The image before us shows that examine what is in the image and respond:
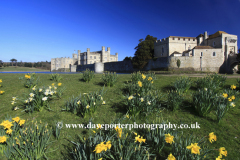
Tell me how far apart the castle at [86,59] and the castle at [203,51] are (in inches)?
1092

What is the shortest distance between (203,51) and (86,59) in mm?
42942

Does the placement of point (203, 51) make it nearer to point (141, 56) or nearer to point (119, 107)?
point (141, 56)

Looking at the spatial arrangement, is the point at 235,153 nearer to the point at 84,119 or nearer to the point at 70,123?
the point at 84,119

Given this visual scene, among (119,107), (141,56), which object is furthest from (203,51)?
(119,107)

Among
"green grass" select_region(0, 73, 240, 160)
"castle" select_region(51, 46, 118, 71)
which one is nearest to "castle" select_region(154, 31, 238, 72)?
"green grass" select_region(0, 73, 240, 160)

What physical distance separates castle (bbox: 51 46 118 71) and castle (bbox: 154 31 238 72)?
27.7 m

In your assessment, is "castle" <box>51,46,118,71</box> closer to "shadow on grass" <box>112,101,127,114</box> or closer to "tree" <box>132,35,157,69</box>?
"tree" <box>132,35,157,69</box>

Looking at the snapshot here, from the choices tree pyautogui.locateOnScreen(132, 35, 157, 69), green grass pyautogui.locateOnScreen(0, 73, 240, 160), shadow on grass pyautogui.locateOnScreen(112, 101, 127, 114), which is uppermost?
tree pyautogui.locateOnScreen(132, 35, 157, 69)

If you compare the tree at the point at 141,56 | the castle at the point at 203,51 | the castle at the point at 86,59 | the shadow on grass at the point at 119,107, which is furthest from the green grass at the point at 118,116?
the castle at the point at 86,59

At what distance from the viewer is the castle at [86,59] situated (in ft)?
187

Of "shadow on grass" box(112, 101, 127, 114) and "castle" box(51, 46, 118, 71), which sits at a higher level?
"castle" box(51, 46, 118, 71)

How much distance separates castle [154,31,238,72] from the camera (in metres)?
28.5

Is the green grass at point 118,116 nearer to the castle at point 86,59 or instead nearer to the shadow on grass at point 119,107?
the shadow on grass at point 119,107

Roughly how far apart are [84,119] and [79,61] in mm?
60853
